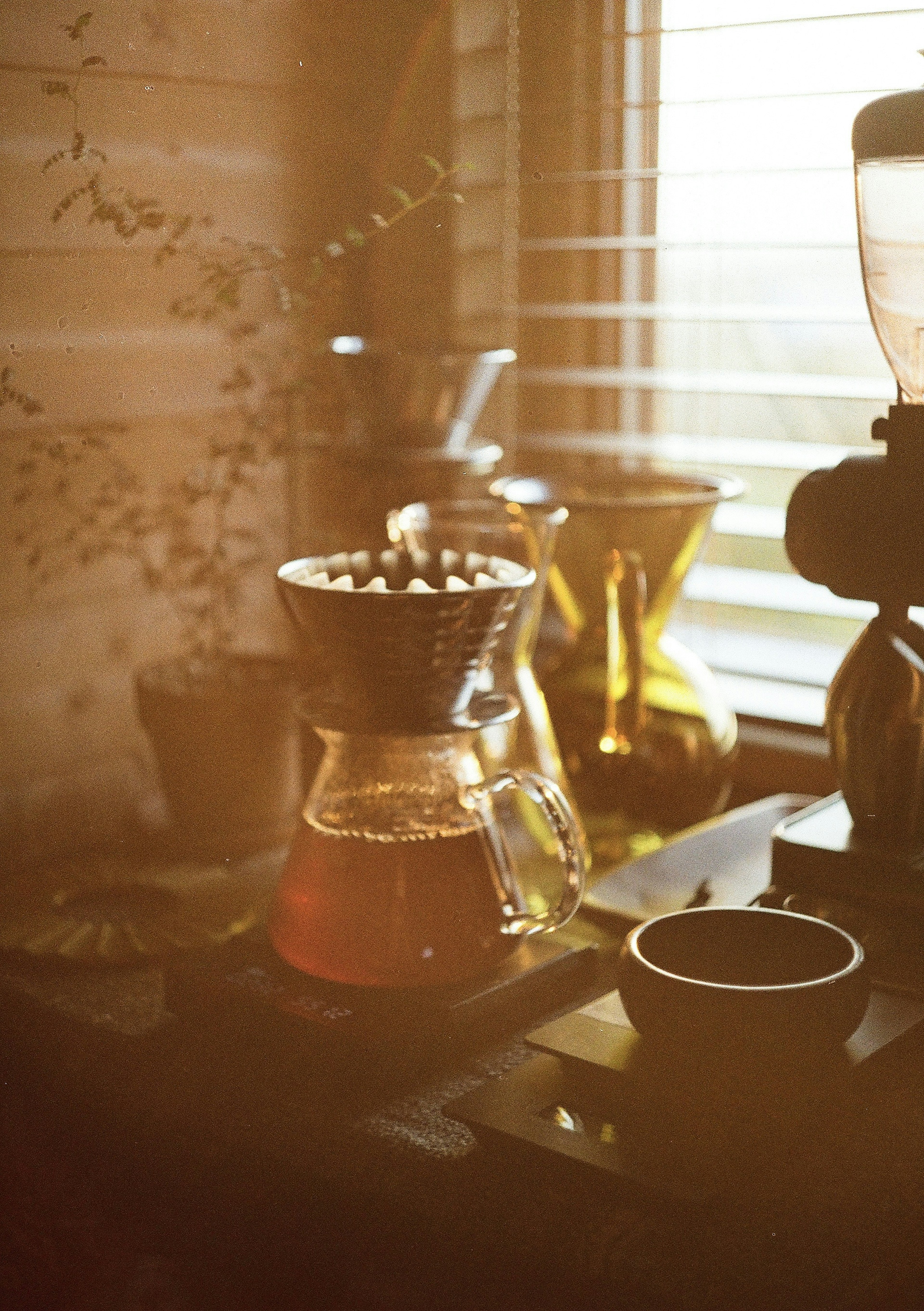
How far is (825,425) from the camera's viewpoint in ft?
6.08

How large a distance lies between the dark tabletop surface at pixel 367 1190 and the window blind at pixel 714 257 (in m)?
0.69

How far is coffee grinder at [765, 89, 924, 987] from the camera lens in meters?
0.90

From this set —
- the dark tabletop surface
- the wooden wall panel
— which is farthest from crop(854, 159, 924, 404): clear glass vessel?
the wooden wall panel

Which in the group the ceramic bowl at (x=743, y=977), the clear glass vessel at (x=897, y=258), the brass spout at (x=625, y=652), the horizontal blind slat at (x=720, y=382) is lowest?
the ceramic bowl at (x=743, y=977)

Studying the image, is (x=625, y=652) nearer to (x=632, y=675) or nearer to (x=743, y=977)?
(x=632, y=675)

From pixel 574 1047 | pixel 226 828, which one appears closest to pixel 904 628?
pixel 574 1047

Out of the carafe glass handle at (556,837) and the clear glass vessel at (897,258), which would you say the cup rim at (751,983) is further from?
the clear glass vessel at (897,258)

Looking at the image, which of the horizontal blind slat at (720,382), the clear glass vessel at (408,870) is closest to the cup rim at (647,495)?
the horizontal blind slat at (720,382)

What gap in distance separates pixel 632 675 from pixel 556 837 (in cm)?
30

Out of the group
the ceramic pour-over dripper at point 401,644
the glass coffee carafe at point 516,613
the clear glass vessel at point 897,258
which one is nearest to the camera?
the ceramic pour-over dripper at point 401,644

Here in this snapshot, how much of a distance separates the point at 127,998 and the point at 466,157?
3.31ft

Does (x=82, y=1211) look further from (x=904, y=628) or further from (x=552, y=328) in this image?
(x=552, y=328)

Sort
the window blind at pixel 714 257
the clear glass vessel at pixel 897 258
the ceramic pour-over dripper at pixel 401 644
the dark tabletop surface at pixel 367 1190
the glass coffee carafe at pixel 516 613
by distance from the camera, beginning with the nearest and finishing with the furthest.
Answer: the dark tabletop surface at pixel 367 1190 → the ceramic pour-over dripper at pixel 401 644 → the clear glass vessel at pixel 897 258 → the glass coffee carafe at pixel 516 613 → the window blind at pixel 714 257

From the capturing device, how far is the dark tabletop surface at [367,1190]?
718mm
